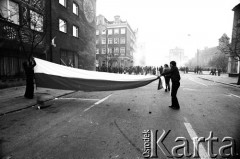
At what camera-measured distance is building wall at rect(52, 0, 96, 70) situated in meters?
16.7

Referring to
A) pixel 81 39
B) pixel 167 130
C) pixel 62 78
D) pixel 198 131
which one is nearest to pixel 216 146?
pixel 198 131

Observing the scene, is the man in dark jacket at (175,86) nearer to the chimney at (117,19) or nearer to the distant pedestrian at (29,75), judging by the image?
the distant pedestrian at (29,75)

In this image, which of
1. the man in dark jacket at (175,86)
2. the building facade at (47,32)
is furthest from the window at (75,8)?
the man in dark jacket at (175,86)

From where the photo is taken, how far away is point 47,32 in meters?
15.3

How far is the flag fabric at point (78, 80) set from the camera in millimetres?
7465

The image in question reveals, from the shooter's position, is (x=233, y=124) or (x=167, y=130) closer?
(x=167, y=130)

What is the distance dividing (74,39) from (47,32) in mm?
5173

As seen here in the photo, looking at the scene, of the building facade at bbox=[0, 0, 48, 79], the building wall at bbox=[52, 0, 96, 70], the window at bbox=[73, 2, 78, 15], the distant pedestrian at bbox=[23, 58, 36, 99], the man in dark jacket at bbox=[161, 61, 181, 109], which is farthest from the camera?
→ the window at bbox=[73, 2, 78, 15]

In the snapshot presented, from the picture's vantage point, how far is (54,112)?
5.94 metres

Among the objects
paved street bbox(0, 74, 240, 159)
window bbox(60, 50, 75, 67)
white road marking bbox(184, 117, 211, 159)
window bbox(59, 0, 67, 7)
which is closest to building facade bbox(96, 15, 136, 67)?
window bbox(60, 50, 75, 67)

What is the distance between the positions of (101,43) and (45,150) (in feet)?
206

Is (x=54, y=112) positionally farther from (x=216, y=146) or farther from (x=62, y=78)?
(x=216, y=146)

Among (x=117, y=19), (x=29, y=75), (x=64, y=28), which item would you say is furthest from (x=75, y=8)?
(x=117, y=19)

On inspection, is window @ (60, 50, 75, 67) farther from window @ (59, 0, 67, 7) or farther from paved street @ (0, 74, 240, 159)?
paved street @ (0, 74, 240, 159)
